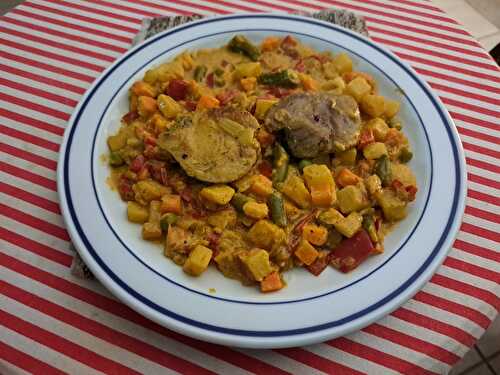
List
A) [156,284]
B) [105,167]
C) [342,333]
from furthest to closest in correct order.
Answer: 1. [105,167]
2. [156,284]
3. [342,333]

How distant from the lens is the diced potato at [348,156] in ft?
7.44

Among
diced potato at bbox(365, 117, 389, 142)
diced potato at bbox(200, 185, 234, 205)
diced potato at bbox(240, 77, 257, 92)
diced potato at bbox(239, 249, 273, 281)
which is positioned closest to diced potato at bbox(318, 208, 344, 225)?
diced potato at bbox(239, 249, 273, 281)

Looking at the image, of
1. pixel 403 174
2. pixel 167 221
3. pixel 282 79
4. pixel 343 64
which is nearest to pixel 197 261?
pixel 167 221

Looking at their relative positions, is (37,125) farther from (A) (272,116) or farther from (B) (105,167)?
(A) (272,116)

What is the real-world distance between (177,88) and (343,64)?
3.08ft

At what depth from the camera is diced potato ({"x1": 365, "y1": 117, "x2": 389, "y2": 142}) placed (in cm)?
234

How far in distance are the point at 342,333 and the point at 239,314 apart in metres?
0.38

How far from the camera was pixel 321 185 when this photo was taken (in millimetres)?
→ 2113

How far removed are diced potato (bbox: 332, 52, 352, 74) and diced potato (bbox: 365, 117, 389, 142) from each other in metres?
0.42

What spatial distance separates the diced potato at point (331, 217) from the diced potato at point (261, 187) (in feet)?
0.86

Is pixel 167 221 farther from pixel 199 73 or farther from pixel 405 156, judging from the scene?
pixel 405 156

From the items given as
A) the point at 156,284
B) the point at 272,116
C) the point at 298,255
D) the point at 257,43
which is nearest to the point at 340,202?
the point at 298,255

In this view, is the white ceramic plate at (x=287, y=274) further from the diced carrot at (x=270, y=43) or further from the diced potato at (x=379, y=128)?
the diced carrot at (x=270, y=43)

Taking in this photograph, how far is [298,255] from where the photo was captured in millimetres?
1967
